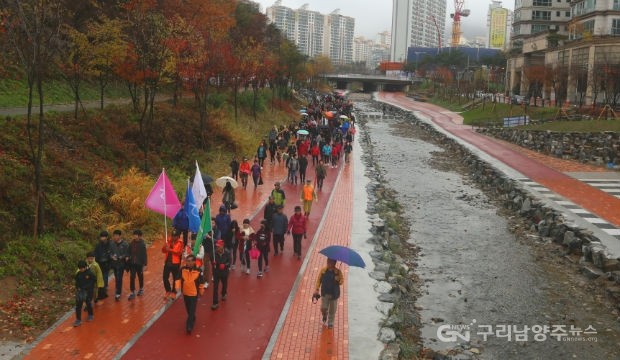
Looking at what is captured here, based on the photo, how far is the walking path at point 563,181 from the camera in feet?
69.3

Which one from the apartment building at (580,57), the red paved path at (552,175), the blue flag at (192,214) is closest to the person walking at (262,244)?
the blue flag at (192,214)

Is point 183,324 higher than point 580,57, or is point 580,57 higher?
point 580,57

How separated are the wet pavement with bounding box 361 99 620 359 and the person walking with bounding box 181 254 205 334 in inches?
199

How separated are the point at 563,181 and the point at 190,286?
24.3 meters

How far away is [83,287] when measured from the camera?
10.6 m

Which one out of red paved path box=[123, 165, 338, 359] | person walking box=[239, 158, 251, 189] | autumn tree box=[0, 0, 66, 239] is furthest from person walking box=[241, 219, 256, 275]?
person walking box=[239, 158, 251, 189]

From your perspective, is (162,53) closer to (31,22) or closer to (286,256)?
(31,22)

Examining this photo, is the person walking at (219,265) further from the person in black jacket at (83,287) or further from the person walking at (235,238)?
the person in black jacket at (83,287)

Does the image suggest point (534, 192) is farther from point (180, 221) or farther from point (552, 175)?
point (180, 221)

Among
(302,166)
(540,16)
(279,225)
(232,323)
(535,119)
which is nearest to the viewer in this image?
(232,323)

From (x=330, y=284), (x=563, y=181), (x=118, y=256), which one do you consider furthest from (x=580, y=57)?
(x=118, y=256)

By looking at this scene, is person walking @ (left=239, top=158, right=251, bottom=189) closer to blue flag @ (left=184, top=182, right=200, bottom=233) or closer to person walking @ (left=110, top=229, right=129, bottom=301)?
blue flag @ (left=184, top=182, right=200, bottom=233)

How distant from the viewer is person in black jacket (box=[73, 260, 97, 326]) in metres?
10.5

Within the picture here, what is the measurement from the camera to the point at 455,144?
45.9 meters
